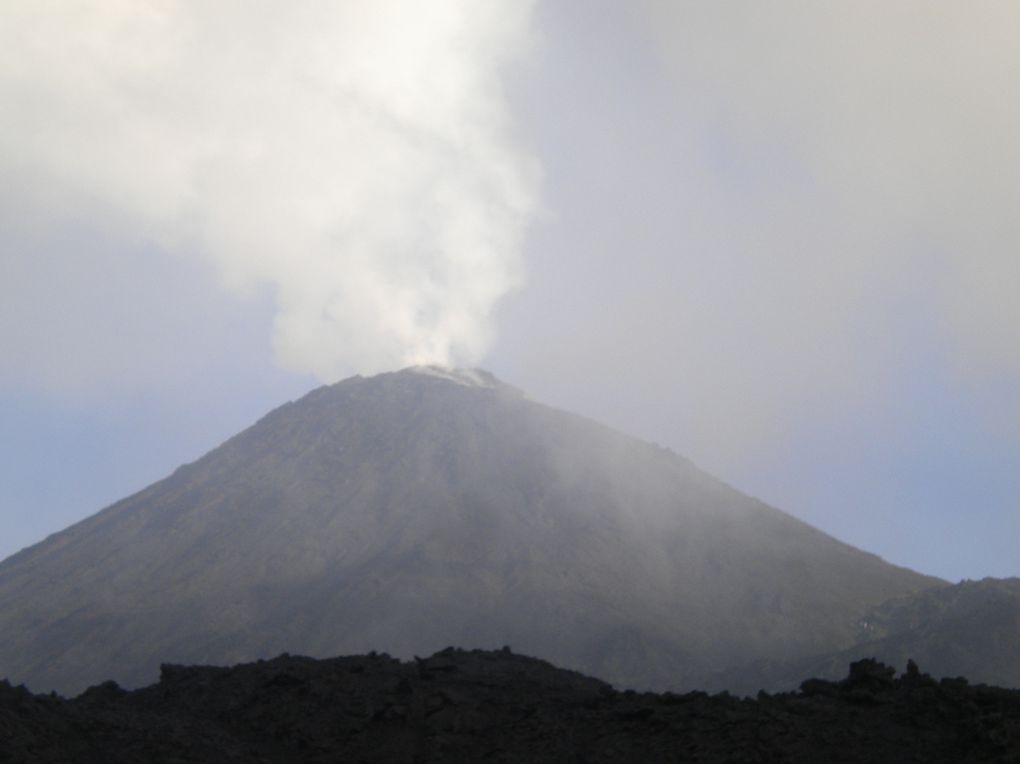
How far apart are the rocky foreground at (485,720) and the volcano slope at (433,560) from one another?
5371 centimetres

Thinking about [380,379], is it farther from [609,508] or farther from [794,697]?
[794,697]

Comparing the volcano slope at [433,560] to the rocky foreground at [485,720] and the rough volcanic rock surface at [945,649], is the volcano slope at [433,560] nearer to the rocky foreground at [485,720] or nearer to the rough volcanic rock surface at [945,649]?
the rough volcanic rock surface at [945,649]

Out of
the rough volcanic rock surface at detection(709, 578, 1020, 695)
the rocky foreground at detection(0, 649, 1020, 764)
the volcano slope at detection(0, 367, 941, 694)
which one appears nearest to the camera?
the rocky foreground at detection(0, 649, 1020, 764)

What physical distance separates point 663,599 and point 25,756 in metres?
83.1

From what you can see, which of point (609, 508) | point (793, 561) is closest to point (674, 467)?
point (609, 508)

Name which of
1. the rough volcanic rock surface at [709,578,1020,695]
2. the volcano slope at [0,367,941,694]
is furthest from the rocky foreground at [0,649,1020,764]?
the volcano slope at [0,367,941,694]

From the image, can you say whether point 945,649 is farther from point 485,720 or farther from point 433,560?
point 485,720

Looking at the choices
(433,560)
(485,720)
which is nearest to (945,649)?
(433,560)

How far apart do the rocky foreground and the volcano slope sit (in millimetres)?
53707

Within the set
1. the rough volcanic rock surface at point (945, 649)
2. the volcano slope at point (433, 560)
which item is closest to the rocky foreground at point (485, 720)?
the rough volcanic rock surface at point (945, 649)

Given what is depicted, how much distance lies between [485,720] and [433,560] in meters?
78.7

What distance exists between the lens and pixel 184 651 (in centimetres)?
8519

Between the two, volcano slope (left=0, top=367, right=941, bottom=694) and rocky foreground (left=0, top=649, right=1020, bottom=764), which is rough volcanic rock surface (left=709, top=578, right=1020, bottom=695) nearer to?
volcano slope (left=0, top=367, right=941, bottom=694)

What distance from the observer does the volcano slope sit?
8681 cm
